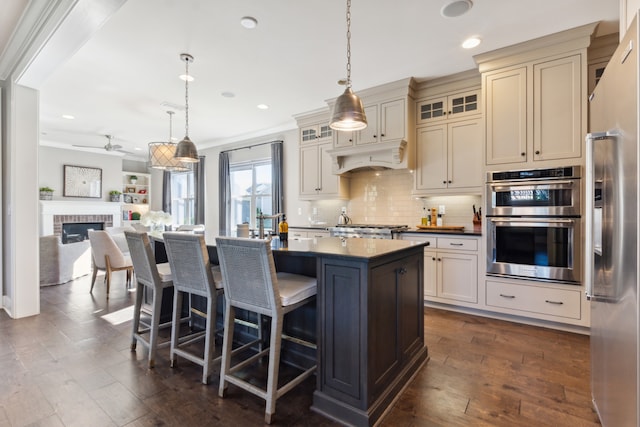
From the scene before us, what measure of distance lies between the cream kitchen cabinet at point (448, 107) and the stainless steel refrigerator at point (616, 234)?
2.14 meters

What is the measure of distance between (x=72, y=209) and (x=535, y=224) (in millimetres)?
9069

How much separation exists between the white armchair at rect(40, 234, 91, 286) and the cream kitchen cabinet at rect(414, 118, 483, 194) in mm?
5441

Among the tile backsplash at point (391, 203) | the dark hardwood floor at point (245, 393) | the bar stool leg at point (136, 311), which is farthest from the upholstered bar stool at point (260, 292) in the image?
the tile backsplash at point (391, 203)

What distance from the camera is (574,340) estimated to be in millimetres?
2785

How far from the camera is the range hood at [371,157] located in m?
3.97

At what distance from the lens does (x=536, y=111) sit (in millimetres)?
3072

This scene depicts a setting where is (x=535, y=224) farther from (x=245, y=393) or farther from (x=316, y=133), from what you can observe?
(x=316, y=133)

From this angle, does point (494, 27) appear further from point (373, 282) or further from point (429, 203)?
point (373, 282)

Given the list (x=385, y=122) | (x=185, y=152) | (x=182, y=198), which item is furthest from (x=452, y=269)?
(x=182, y=198)

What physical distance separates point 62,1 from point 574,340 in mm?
5085

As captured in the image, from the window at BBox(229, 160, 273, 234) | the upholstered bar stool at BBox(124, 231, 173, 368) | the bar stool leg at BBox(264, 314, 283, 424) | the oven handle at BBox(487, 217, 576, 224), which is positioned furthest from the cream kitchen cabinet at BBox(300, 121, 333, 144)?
the bar stool leg at BBox(264, 314, 283, 424)

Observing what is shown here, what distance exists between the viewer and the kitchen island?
64.9 inches

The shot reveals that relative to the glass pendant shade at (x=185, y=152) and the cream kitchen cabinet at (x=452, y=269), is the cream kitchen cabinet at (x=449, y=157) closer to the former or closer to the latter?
the cream kitchen cabinet at (x=452, y=269)

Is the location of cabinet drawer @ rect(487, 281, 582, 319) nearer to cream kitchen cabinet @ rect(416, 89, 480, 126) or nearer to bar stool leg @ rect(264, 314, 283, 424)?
cream kitchen cabinet @ rect(416, 89, 480, 126)
